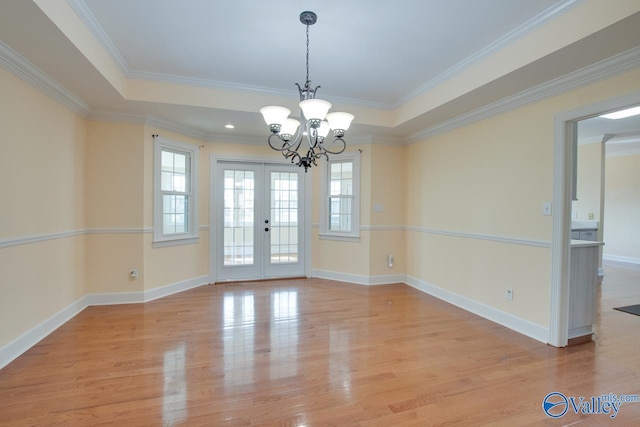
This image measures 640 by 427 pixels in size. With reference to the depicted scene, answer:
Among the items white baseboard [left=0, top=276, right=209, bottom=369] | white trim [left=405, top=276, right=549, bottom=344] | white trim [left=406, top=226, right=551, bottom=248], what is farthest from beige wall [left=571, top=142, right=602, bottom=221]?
white baseboard [left=0, top=276, right=209, bottom=369]

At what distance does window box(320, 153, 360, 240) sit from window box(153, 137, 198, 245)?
2.19 meters

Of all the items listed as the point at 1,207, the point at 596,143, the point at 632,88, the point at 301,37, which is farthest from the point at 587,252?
the point at 1,207

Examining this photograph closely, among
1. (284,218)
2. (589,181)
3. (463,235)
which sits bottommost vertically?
(463,235)

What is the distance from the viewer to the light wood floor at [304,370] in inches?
76.1

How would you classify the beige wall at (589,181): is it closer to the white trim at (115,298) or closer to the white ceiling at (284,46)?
the white ceiling at (284,46)

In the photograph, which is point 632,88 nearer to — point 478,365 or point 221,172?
point 478,365

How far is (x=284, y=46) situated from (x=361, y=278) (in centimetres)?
365

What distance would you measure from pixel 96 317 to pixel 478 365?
402cm

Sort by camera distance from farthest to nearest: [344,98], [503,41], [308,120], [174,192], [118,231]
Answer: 1. [174,192]
2. [344,98]
3. [118,231]
4. [503,41]
5. [308,120]

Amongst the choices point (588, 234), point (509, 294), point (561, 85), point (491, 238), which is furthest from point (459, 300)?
point (588, 234)

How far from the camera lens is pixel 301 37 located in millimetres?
2750

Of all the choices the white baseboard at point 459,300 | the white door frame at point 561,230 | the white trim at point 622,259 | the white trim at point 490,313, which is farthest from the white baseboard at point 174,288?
the white trim at point 622,259

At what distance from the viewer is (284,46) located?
2.90 meters

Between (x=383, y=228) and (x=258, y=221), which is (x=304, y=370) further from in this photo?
(x=258, y=221)
